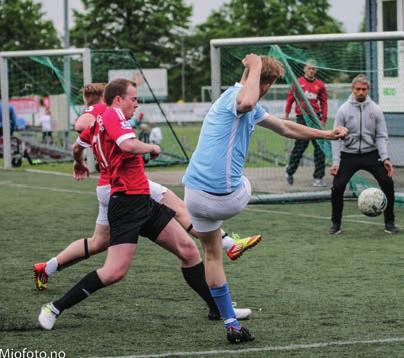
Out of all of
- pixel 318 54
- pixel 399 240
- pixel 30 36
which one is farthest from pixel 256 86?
pixel 30 36

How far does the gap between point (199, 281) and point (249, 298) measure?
1.01 m

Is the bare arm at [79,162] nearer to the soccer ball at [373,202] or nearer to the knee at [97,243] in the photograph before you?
the knee at [97,243]

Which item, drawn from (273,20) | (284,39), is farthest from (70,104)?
(273,20)

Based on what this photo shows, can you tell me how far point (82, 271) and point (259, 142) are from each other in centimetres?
951

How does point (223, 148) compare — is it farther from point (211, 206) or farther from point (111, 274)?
point (111, 274)

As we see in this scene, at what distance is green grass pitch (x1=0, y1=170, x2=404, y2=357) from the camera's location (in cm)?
737

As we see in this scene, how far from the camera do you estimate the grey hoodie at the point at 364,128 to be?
13.0 metres

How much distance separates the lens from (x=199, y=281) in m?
8.20

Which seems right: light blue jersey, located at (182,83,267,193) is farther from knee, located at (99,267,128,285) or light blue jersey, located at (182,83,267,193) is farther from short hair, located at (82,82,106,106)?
short hair, located at (82,82,106,106)

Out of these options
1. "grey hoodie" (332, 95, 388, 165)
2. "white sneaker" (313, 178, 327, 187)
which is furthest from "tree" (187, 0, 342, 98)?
"grey hoodie" (332, 95, 388, 165)

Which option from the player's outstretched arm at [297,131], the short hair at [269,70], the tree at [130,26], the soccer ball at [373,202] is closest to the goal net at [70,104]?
the soccer ball at [373,202]

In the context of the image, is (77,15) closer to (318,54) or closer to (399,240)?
(318,54)

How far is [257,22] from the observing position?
77.8 meters

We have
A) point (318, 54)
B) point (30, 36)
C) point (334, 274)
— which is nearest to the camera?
point (334, 274)
